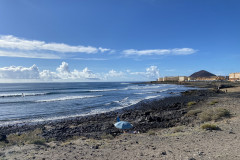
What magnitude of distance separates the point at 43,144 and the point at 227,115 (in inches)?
500

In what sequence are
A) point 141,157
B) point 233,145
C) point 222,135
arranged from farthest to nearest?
point 222,135, point 233,145, point 141,157

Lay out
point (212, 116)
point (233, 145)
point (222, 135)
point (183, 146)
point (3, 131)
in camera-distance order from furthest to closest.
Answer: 1. point (3, 131)
2. point (212, 116)
3. point (222, 135)
4. point (183, 146)
5. point (233, 145)

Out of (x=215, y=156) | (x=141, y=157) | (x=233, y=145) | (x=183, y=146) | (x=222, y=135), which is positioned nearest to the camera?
(x=215, y=156)

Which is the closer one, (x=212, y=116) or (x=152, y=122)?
(x=212, y=116)

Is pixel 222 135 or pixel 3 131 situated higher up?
pixel 222 135

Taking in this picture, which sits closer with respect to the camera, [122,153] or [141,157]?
[141,157]

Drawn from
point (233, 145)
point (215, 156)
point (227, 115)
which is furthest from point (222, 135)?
point (227, 115)

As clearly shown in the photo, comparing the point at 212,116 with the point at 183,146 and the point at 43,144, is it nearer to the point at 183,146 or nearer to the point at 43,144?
the point at 183,146

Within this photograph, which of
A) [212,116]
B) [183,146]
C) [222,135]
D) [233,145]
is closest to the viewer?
[233,145]

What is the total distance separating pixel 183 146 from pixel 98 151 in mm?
3598

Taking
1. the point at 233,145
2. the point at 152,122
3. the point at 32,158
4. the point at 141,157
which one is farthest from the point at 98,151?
the point at 152,122

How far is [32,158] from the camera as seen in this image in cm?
645

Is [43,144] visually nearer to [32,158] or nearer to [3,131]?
[32,158]

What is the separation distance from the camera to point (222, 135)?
8.28m
